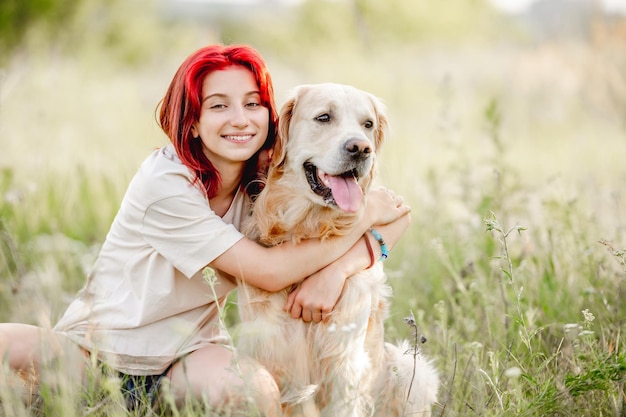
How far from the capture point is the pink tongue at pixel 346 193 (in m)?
2.58

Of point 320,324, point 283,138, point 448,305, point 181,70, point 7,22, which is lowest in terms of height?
point 448,305

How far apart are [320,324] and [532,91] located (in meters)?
8.89

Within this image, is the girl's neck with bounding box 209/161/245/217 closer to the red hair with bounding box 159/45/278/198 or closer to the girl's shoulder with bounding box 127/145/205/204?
the red hair with bounding box 159/45/278/198

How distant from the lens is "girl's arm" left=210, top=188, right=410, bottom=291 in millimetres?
2463

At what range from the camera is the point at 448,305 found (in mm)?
3480

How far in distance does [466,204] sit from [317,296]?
2.20 m

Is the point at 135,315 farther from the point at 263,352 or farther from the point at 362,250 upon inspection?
A: the point at 362,250

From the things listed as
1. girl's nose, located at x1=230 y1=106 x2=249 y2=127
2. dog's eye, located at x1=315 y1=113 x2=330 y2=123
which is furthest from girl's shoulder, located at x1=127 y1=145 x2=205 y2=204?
dog's eye, located at x1=315 y1=113 x2=330 y2=123

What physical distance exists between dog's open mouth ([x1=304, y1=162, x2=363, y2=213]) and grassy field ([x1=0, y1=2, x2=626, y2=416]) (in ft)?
1.84

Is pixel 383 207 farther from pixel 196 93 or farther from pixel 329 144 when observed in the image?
pixel 196 93

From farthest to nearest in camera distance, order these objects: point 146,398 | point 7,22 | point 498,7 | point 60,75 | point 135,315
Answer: point 498,7 < point 7,22 < point 60,75 < point 135,315 < point 146,398

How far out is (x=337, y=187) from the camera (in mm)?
Result: 2625

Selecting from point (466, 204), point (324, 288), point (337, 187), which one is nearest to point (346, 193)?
point (337, 187)

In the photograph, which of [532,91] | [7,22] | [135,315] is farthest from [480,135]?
[7,22]
